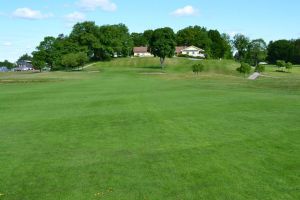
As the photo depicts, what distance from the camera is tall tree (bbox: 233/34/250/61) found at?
186m

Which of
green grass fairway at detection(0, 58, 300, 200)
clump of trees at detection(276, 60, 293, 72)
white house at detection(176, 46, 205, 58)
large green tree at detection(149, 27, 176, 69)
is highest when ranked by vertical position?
large green tree at detection(149, 27, 176, 69)

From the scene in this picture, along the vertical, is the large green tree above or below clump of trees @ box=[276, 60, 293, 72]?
above

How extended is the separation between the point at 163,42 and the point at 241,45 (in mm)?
73878

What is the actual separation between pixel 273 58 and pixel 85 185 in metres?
187

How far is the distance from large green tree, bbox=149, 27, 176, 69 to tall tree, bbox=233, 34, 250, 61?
66.1 m

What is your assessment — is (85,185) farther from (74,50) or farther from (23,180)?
(74,50)

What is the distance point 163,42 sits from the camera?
123m

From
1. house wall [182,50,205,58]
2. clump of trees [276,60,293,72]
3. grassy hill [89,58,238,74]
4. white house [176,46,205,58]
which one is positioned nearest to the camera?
grassy hill [89,58,238,74]

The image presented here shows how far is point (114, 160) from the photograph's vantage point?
16094 mm

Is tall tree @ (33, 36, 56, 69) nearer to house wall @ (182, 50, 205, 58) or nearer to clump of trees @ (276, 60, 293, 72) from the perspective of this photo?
house wall @ (182, 50, 205, 58)

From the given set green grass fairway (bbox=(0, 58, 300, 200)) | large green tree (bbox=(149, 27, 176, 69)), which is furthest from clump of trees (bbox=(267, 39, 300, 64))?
green grass fairway (bbox=(0, 58, 300, 200))

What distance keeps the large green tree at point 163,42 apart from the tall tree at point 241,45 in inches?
2603

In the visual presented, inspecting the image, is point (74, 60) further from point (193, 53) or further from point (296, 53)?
point (296, 53)

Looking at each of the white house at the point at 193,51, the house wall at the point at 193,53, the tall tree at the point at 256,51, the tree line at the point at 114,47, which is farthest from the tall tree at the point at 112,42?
the tall tree at the point at 256,51
